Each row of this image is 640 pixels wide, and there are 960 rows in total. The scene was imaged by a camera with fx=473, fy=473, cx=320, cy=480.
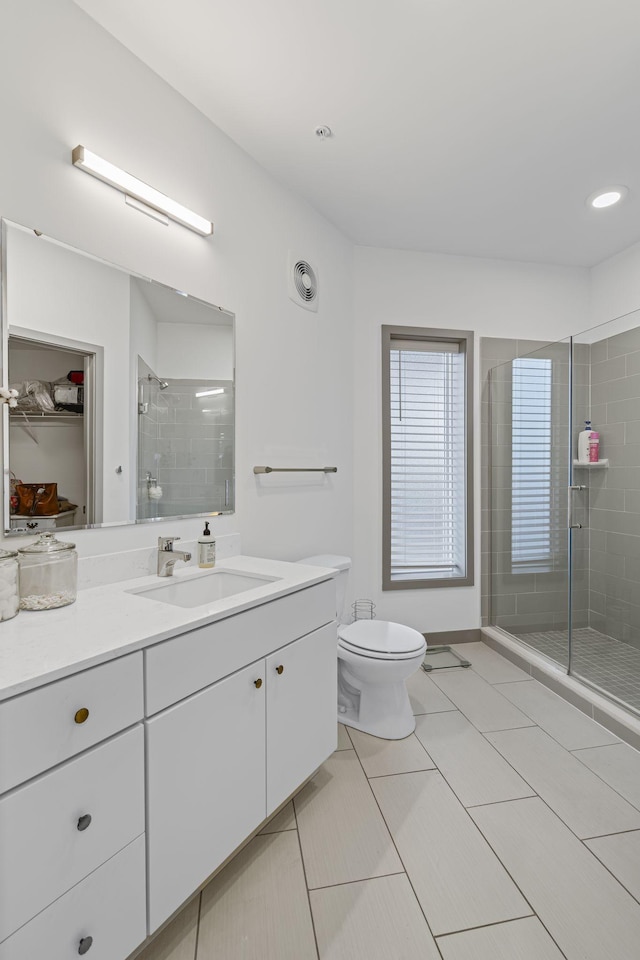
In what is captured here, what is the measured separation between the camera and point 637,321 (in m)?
2.40

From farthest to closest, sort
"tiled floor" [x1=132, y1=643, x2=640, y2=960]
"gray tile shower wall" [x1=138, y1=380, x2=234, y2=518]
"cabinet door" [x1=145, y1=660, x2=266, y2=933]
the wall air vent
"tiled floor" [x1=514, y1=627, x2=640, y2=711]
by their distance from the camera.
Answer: the wall air vent
"tiled floor" [x1=514, y1=627, x2=640, y2=711]
"gray tile shower wall" [x1=138, y1=380, x2=234, y2=518]
"tiled floor" [x1=132, y1=643, x2=640, y2=960]
"cabinet door" [x1=145, y1=660, x2=266, y2=933]

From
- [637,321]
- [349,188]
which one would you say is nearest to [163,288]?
[349,188]

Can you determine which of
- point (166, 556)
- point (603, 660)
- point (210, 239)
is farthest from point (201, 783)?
point (603, 660)

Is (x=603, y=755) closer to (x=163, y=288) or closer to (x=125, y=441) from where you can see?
(x=125, y=441)

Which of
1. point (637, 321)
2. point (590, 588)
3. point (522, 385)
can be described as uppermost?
point (637, 321)

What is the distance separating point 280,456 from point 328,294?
3.37 ft

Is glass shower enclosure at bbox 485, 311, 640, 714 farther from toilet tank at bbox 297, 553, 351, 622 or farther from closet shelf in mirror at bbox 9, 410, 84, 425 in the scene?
closet shelf in mirror at bbox 9, 410, 84, 425

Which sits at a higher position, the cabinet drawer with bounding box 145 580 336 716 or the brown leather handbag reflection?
the brown leather handbag reflection

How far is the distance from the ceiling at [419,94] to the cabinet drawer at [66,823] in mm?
2082

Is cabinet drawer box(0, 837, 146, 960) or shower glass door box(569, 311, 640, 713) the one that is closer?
cabinet drawer box(0, 837, 146, 960)

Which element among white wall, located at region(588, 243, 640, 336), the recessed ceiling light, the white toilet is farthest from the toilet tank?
white wall, located at region(588, 243, 640, 336)

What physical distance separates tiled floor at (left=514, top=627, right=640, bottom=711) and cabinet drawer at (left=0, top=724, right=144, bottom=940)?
6.96ft

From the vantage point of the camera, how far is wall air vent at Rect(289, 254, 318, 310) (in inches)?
93.5

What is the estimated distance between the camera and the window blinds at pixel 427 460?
10.1ft
